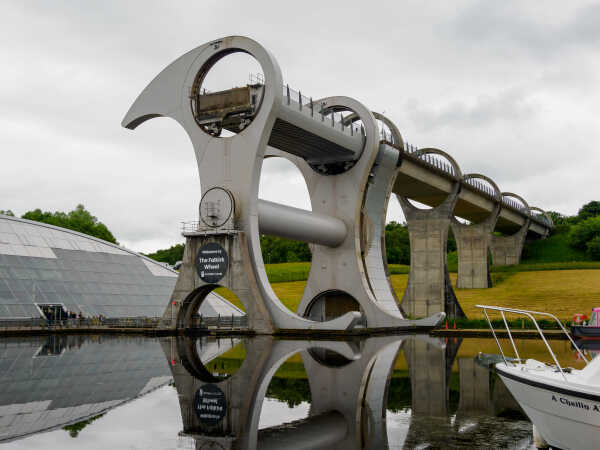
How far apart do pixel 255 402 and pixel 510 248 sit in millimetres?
78611

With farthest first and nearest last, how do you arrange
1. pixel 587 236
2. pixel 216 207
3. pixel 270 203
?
pixel 587 236, pixel 270 203, pixel 216 207

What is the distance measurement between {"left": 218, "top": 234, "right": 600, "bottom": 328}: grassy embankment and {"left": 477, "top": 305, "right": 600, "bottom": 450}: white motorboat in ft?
114

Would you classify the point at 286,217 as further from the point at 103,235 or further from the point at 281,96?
the point at 103,235

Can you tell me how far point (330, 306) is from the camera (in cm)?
4575

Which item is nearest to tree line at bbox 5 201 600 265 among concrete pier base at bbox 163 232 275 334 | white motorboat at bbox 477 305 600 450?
concrete pier base at bbox 163 232 275 334

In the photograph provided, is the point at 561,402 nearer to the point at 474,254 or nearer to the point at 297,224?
the point at 297,224

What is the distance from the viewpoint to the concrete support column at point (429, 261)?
54344mm

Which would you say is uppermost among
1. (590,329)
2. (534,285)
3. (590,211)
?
(590,211)

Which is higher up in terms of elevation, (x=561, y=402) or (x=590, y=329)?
(x=590, y=329)

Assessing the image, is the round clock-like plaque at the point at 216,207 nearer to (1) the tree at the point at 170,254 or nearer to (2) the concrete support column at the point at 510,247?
(2) the concrete support column at the point at 510,247

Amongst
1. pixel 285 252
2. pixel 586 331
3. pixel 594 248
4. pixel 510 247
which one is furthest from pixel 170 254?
pixel 586 331

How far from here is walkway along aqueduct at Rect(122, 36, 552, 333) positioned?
118 feet

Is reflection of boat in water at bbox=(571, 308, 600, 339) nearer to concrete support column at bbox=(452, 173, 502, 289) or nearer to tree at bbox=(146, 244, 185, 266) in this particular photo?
concrete support column at bbox=(452, 173, 502, 289)

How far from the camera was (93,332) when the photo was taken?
128 feet
